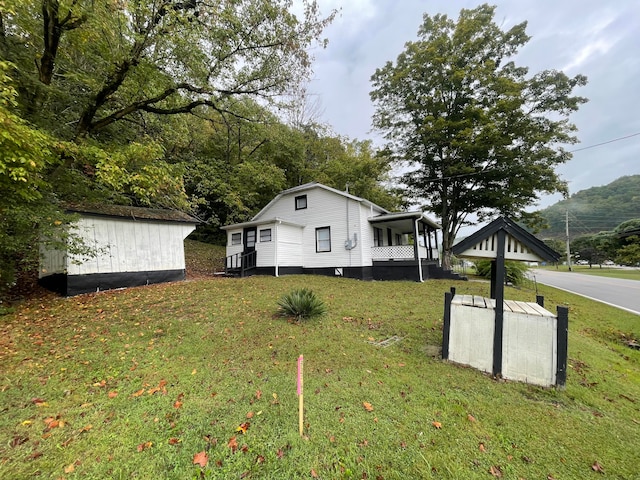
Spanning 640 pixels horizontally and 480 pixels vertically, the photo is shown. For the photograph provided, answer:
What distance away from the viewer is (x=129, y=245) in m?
9.54

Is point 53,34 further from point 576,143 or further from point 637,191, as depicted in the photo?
point 637,191

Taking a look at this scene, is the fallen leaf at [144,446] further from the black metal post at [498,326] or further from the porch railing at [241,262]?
the porch railing at [241,262]

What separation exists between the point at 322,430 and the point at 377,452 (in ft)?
Answer: 2.04

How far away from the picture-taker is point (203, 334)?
5.45 metres

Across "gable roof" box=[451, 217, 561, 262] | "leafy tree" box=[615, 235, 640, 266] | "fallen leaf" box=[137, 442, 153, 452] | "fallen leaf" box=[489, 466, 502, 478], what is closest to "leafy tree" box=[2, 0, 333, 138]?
"fallen leaf" box=[137, 442, 153, 452]

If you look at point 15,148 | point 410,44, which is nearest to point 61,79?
point 15,148

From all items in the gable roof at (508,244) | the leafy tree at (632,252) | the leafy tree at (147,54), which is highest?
the leafy tree at (147,54)

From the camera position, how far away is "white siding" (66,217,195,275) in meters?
8.48

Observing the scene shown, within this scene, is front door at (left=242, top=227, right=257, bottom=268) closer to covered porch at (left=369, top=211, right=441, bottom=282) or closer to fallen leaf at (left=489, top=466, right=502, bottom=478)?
covered porch at (left=369, top=211, right=441, bottom=282)

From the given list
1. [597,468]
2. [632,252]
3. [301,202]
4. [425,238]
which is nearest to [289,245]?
[301,202]

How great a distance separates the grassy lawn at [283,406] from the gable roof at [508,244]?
6.46 ft

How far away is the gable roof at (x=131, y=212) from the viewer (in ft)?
27.6

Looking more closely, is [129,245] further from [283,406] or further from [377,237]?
[377,237]

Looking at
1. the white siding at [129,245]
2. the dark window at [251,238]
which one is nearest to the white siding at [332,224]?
the dark window at [251,238]
